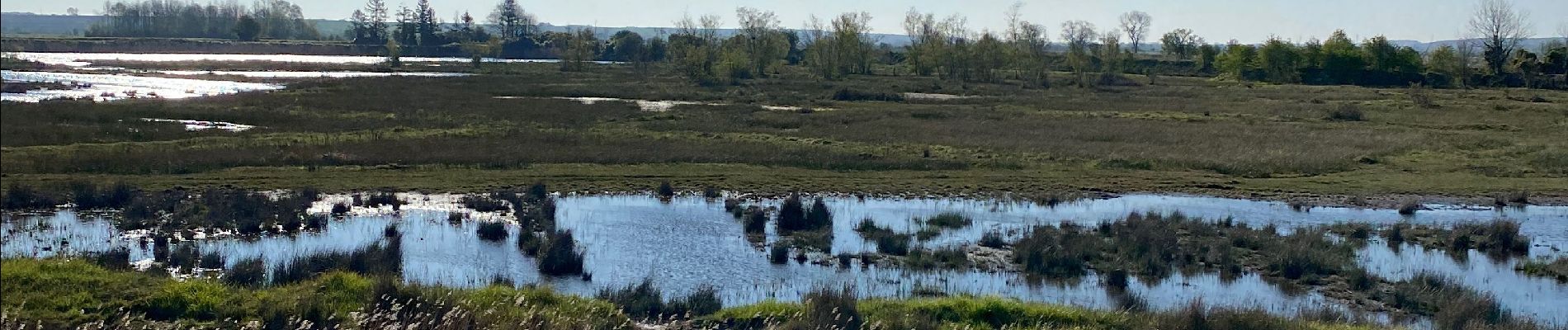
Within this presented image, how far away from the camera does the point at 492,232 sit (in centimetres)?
2191

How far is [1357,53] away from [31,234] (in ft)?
359

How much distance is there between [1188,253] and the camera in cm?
2083

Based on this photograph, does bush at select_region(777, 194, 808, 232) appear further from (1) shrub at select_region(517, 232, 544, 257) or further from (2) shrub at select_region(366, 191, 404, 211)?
(2) shrub at select_region(366, 191, 404, 211)

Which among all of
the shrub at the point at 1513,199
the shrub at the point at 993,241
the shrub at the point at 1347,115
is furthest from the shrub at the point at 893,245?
the shrub at the point at 1347,115

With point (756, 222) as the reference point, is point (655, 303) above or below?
above

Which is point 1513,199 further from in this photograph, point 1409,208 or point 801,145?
point 801,145

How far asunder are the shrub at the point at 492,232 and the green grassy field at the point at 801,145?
22.3ft

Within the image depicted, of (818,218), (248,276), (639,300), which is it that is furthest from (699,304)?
(818,218)

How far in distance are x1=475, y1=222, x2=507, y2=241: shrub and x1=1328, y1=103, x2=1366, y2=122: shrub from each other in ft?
153

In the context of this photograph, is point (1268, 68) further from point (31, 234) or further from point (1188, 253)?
point (31, 234)

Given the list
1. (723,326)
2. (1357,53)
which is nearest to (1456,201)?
(723,326)

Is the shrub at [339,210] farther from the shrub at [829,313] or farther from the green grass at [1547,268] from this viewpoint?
the green grass at [1547,268]

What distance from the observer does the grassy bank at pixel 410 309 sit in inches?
452

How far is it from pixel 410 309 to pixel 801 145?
29227mm
